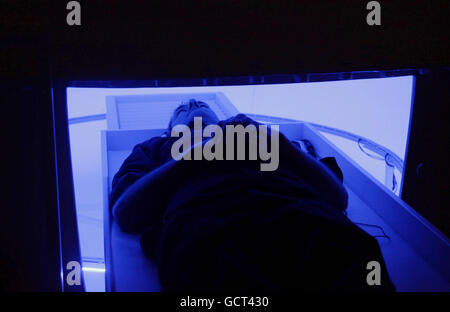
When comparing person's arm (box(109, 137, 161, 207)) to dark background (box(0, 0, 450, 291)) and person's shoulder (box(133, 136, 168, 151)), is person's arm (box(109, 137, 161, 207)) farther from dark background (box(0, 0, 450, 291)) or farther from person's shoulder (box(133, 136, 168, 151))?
dark background (box(0, 0, 450, 291))

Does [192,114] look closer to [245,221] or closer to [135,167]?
[135,167]

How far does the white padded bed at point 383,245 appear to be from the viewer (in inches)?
35.7

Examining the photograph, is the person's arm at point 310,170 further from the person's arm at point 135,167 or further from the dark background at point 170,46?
the person's arm at point 135,167

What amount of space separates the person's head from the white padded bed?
300 mm

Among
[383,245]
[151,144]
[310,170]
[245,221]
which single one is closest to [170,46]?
[245,221]

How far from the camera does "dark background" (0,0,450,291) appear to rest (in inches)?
27.6

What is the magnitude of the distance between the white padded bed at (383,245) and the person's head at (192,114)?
0.98 feet

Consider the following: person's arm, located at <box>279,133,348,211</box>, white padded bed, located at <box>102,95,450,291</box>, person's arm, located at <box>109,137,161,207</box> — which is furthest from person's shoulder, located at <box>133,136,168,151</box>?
person's arm, located at <box>279,133,348,211</box>

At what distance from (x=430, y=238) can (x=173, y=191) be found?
24.5 inches

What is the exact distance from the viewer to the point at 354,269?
711mm

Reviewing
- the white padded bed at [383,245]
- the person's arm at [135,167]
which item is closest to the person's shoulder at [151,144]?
the person's arm at [135,167]

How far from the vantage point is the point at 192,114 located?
137 centimetres

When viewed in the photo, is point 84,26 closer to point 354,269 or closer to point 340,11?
point 340,11
